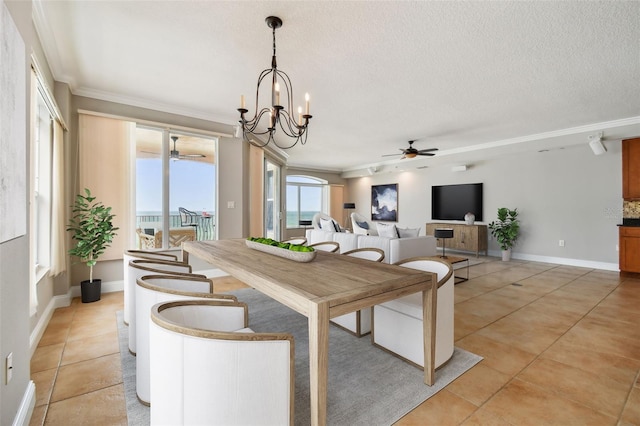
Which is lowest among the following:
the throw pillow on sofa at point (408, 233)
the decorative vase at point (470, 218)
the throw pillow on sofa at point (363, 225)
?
the throw pillow on sofa at point (408, 233)

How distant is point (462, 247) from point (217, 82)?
6222mm

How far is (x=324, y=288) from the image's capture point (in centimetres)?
143

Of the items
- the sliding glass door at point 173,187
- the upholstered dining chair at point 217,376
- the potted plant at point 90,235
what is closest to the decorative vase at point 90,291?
the potted plant at point 90,235

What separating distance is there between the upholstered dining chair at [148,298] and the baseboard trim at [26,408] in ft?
1.57

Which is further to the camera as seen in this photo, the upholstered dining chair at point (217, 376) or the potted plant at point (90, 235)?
the potted plant at point (90, 235)

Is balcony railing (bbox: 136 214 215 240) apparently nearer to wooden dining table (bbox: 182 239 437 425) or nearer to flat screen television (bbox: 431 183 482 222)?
wooden dining table (bbox: 182 239 437 425)

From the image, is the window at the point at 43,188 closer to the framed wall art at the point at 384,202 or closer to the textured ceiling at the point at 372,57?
the textured ceiling at the point at 372,57

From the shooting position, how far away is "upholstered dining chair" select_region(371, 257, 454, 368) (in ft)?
6.51

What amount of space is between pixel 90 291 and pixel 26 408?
7.44ft

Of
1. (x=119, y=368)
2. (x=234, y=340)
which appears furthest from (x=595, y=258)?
(x=119, y=368)

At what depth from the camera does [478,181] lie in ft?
23.0

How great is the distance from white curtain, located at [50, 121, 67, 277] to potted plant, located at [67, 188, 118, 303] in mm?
170

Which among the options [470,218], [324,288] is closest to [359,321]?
[324,288]

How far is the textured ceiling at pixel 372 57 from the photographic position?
7.18 feet
